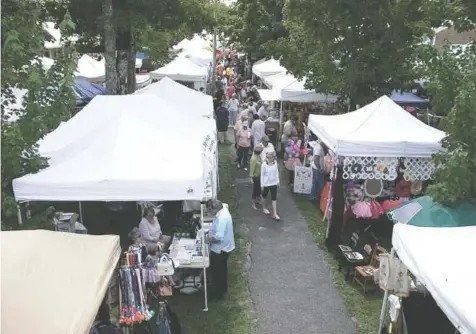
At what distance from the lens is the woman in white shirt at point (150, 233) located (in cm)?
786

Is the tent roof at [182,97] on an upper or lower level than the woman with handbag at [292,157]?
upper

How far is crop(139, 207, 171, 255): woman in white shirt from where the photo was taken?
786 centimetres

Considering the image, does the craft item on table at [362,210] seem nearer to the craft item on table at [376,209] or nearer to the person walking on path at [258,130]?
the craft item on table at [376,209]

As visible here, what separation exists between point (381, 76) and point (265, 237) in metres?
5.33

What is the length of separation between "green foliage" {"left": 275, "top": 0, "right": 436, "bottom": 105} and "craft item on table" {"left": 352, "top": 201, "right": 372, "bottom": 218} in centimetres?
402

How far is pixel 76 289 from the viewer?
449cm

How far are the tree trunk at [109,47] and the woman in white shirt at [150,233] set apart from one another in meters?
7.60

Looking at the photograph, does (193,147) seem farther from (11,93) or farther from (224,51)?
(224,51)

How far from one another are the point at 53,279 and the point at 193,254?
10.6 feet

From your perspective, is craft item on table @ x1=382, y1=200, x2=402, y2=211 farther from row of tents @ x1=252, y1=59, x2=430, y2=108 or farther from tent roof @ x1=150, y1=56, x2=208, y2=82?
tent roof @ x1=150, y1=56, x2=208, y2=82

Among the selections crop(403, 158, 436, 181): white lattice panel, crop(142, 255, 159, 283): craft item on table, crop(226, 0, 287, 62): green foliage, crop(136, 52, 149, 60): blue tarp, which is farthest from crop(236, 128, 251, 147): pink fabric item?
crop(136, 52, 149, 60): blue tarp

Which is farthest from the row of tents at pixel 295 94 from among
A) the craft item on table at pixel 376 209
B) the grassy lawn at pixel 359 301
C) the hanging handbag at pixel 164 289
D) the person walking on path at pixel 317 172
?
the hanging handbag at pixel 164 289

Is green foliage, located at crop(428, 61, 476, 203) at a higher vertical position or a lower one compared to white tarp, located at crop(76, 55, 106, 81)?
lower

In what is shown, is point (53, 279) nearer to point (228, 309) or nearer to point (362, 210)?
Result: point (228, 309)
